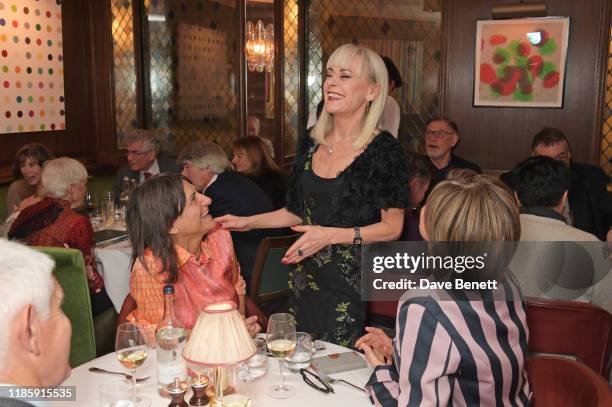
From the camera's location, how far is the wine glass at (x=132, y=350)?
168cm

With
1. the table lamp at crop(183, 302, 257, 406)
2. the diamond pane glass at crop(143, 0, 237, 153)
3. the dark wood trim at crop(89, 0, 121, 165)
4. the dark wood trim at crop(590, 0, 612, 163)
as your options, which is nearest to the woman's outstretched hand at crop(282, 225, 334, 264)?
the table lamp at crop(183, 302, 257, 406)

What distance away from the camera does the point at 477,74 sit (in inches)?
225

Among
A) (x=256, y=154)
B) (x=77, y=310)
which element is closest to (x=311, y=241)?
(x=77, y=310)

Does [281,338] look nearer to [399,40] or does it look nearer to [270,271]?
[270,271]

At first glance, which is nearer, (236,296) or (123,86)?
(236,296)

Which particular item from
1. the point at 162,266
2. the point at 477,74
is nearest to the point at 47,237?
the point at 162,266

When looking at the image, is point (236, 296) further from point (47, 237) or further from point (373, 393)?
point (47, 237)

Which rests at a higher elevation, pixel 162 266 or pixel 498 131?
pixel 498 131

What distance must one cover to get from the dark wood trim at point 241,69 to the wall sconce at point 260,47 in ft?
0.42

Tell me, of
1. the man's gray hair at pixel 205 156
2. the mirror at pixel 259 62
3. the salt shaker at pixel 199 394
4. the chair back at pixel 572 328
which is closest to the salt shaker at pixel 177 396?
the salt shaker at pixel 199 394

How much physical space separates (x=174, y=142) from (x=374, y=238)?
16.5 feet

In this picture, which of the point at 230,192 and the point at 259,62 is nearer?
the point at 230,192

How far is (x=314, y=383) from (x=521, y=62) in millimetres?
4579

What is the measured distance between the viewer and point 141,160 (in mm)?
5062
